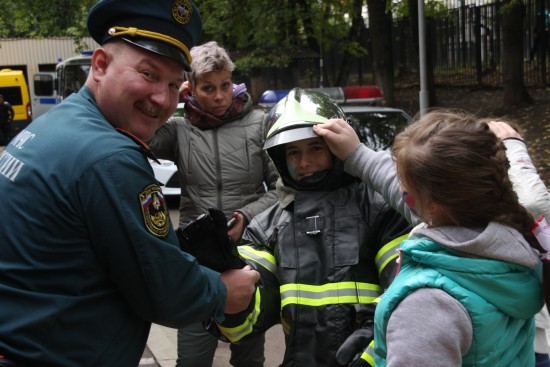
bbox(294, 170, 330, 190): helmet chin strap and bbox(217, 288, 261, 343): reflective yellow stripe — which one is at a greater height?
bbox(294, 170, 330, 190): helmet chin strap

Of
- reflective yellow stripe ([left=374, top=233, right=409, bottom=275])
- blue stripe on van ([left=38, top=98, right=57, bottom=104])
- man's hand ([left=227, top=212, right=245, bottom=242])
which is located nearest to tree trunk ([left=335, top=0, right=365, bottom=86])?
blue stripe on van ([left=38, top=98, right=57, bottom=104])

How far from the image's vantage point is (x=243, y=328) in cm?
233

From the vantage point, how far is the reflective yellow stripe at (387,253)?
232 cm

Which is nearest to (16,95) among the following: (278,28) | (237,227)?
(278,28)

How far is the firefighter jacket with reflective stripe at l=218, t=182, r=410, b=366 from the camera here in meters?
2.27

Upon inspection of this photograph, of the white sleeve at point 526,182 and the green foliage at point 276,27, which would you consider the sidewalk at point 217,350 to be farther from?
the green foliage at point 276,27

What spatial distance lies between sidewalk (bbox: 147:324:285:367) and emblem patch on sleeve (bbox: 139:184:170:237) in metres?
3.08

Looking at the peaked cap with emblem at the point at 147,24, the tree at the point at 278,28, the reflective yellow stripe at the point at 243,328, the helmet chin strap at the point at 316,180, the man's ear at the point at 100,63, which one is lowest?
the reflective yellow stripe at the point at 243,328

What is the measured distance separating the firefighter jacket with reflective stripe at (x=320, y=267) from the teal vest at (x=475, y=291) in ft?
1.76

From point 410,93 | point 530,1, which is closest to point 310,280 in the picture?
point 530,1

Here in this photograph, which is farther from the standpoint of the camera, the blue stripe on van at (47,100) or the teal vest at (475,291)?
the blue stripe on van at (47,100)

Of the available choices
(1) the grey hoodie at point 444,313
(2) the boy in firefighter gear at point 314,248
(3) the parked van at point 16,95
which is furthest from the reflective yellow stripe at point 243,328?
(3) the parked van at point 16,95

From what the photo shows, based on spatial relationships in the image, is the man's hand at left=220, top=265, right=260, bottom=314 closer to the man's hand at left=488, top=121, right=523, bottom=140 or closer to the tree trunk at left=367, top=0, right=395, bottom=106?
the man's hand at left=488, top=121, right=523, bottom=140

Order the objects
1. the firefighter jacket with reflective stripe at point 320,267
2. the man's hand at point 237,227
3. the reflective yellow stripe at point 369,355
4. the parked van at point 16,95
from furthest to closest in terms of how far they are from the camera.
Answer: the parked van at point 16,95, the man's hand at point 237,227, the firefighter jacket with reflective stripe at point 320,267, the reflective yellow stripe at point 369,355
